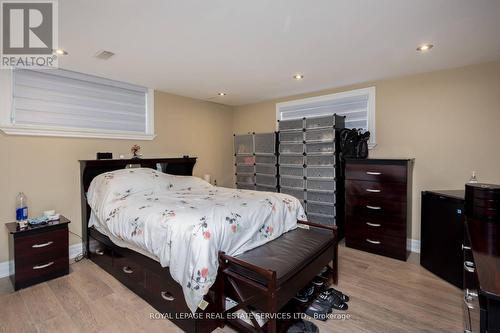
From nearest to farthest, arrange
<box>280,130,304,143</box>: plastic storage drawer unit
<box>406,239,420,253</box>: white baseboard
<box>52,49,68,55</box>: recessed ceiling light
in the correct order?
1. <box>52,49,68,55</box>: recessed ceiling light
2. <box>406,239,420,253</box>: white baseboard
3. <box>280,130,304,143</box>: plastic storage drawer unit

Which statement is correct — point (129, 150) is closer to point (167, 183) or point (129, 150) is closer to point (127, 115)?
point (127, 115)

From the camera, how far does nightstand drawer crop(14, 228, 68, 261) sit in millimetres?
2445

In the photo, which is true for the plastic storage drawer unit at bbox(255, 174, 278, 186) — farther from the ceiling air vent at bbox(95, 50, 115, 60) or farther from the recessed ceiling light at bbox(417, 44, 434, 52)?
the ceiling air vent at bbox(95, 50, 115, 60)

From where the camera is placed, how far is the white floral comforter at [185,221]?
174cm

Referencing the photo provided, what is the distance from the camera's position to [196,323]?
175 centimetres

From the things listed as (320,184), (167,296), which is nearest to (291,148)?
(320,184)

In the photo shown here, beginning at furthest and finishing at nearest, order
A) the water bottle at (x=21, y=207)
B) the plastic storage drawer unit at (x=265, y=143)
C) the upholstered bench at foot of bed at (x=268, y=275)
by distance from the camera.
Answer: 1. the plastic storage drawer unit at (x=265, y=143)
2. the water bottle at (x=21, y=207)
3. the upholstered bench at foot of bed at (x=268, y=275)

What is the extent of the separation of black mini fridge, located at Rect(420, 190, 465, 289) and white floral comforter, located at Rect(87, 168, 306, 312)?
4.61 feet

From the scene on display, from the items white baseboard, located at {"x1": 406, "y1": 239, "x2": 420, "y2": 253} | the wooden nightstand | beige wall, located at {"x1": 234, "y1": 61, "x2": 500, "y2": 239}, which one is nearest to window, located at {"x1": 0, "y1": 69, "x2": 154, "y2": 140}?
the wooden nightstand

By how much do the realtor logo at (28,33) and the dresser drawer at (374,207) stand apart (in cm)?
358

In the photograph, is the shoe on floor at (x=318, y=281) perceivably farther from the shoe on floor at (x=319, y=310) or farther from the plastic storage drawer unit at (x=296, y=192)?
the plastic storage drawer unit at (x=296, y=192)

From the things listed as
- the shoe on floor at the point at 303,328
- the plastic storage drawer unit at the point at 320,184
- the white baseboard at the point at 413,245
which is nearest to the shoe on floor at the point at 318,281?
the shoe on floor at the point at 303,328

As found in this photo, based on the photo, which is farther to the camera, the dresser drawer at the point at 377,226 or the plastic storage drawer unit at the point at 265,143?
the plastic storage drawer unit at the point at 265,143

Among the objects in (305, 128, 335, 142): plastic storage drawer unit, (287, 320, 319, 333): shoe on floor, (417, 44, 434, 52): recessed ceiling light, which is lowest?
(287, 320, 319, 333): shoe on floor
